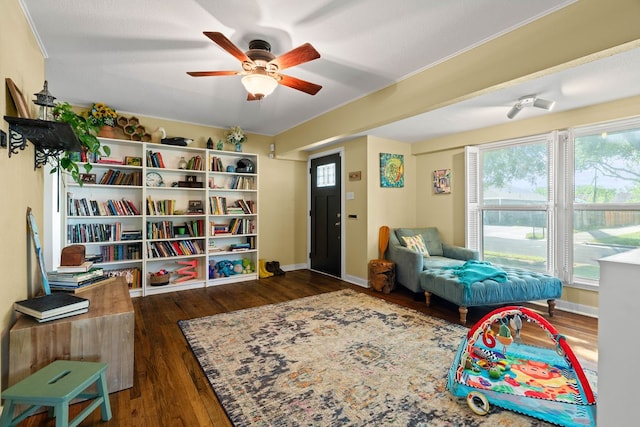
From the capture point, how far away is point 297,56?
6.55 ft

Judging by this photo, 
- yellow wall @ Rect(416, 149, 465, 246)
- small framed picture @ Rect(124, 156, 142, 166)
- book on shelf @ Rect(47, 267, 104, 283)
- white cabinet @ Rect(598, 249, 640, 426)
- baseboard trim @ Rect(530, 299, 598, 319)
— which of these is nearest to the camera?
white cabinet @ Rect(598, 249, 640, 426)

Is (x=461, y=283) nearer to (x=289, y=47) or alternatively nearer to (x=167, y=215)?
(x=289, y=47)

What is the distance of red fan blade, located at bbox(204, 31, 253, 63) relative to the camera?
1.72m

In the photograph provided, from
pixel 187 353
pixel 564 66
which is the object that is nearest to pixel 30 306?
pixel 187 353

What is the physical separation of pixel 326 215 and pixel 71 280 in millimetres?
3587

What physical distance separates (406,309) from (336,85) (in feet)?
8.53

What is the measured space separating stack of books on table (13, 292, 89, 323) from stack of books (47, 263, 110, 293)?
0.92 ft

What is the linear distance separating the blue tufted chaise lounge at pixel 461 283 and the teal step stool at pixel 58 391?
2.94 metres

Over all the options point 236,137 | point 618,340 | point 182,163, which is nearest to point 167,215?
point 182,163

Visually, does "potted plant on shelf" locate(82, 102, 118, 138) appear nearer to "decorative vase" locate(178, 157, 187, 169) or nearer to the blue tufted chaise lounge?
"decorative vase" locate(178, 157, 187, 169)

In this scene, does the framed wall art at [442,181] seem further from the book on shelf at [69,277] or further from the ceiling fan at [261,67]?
the book on shelf at [69,277]

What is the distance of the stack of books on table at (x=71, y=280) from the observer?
2.15 m

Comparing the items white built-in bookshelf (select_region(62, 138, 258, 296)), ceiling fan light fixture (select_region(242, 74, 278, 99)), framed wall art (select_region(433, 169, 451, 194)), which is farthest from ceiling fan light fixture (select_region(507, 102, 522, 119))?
white built-in bookshelf (select_region(62, 138, 258, 296))

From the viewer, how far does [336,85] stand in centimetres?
302
